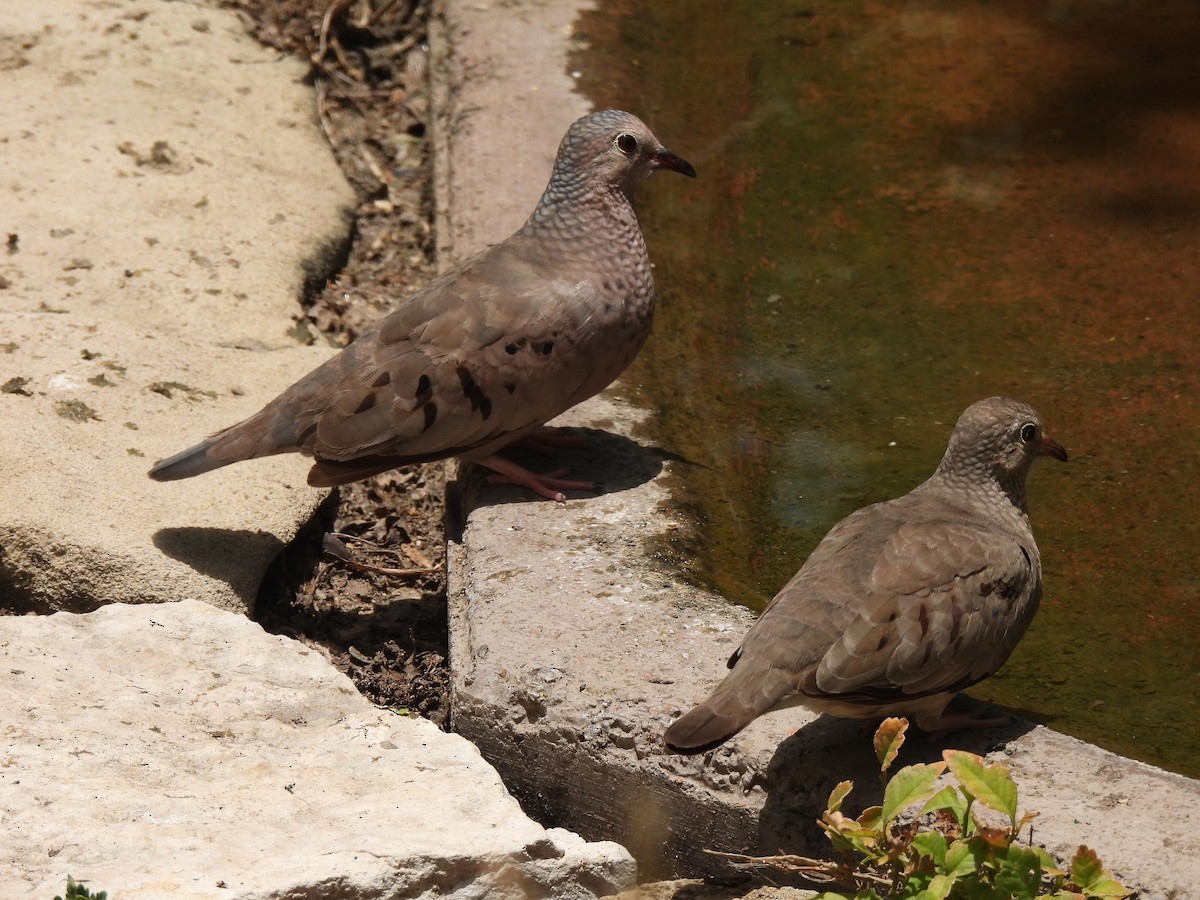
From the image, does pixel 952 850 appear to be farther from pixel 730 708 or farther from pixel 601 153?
pixel 601 153

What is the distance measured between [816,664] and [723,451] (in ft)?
5.34

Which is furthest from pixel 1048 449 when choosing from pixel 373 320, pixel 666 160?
pixel 373 320

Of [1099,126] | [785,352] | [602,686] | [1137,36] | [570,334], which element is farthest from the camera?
[1137,36]

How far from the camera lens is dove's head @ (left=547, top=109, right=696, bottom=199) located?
5.15 meters

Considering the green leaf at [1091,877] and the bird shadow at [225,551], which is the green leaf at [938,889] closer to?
the green leaf at [1091,877]

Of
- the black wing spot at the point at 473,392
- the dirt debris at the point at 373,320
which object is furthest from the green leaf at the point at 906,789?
the black wing spot at the point at 473,392

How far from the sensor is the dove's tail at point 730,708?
3393 millimetres

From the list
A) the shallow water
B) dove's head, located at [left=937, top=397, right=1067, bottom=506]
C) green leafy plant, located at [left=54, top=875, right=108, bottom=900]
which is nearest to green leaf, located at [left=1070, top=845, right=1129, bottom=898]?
the shallow water

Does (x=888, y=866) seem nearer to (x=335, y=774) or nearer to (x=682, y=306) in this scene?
(x=335, y=774)

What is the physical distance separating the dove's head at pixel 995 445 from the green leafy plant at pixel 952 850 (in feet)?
3.41

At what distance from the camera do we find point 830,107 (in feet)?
22.6

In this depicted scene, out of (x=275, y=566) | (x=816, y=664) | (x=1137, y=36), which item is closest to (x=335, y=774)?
(x=816, y=664)

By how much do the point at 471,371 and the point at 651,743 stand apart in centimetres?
145

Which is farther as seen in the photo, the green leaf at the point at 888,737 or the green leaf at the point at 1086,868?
the green leaf at the point at 888,737
